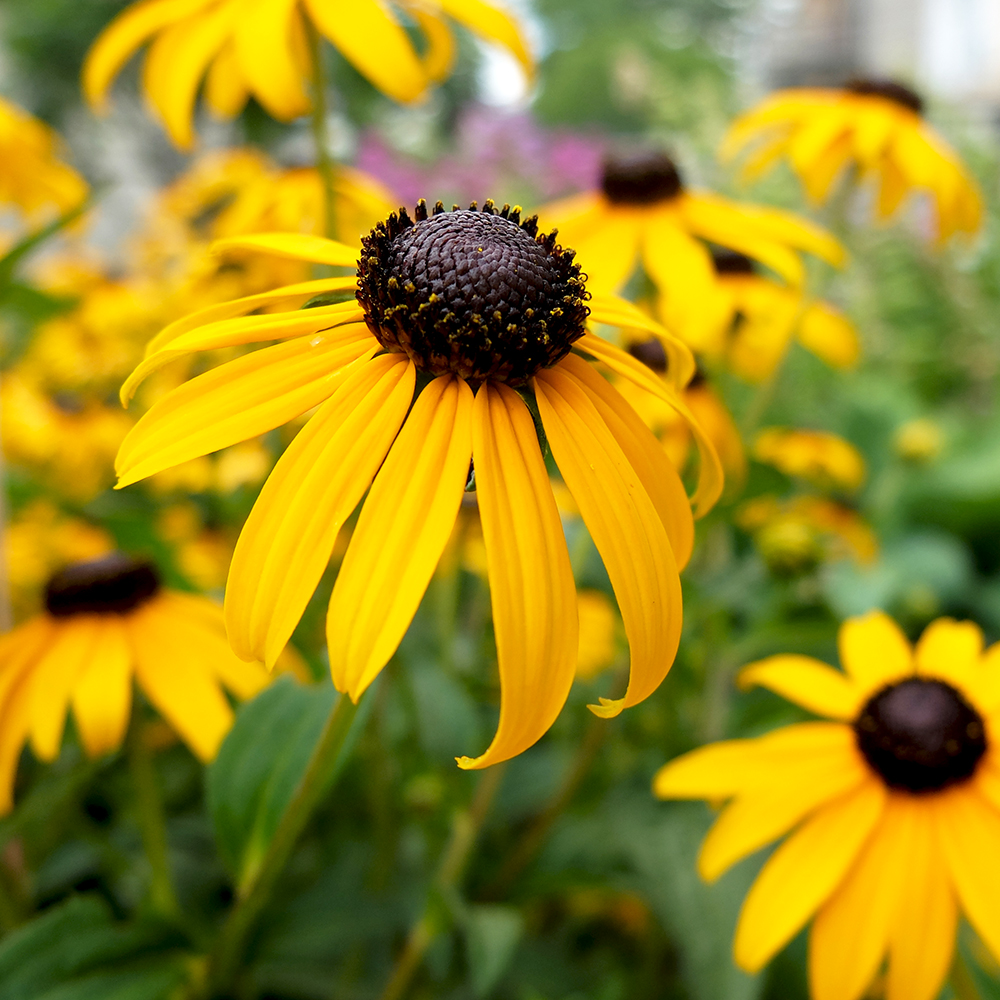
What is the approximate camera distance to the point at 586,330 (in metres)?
0.47

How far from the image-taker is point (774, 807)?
0.61 meters

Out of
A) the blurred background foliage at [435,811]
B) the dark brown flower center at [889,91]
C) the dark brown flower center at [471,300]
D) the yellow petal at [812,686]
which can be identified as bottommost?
the blurred background foliage at [435,811]

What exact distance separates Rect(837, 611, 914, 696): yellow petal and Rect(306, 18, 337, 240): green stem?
0.52 m

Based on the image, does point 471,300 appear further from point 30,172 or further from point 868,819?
point 30,172

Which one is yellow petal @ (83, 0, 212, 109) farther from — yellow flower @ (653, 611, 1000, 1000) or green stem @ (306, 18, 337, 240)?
yellow flower @ (653, 611, 1000, 1000)

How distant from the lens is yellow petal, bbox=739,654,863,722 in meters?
0.67

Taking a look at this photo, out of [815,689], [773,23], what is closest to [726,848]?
[815,689]

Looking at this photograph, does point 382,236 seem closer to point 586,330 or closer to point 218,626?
point 586,330

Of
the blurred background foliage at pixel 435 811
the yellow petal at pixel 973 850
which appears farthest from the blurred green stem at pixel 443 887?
the yellow petal at pixel 973 850

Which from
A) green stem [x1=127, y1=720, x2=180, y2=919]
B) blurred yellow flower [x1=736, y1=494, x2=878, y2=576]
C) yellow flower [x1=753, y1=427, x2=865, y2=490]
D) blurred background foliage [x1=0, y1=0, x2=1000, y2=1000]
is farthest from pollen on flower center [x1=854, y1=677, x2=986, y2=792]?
yellow flower [x1=753, y1=427, x2=865, y2=490]

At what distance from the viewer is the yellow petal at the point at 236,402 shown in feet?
1.35

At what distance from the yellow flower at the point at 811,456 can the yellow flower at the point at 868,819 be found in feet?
1.84

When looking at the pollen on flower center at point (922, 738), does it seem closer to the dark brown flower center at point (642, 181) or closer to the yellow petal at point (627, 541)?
the yellow petal at point (627, 541)

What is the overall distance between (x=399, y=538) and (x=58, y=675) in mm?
399
